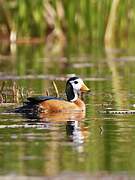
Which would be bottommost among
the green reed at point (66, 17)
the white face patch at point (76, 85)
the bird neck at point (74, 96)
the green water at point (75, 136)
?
the green water at point (75, 136)

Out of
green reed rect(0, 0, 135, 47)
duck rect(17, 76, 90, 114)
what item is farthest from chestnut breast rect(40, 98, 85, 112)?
green reed rect(0, 0, 135, 47)

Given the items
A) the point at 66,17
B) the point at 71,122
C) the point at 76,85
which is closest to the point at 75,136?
the point at 71,122

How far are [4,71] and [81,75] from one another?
1.98 metres

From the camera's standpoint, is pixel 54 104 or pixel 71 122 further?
pixel 54 104

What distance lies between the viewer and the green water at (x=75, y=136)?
321 inches

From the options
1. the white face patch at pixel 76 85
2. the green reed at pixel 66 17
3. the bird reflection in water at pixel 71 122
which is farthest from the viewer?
the green reed at pixel 66 17

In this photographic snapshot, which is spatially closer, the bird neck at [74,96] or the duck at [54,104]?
the duck at [54,104]

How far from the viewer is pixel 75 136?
10.1 metres

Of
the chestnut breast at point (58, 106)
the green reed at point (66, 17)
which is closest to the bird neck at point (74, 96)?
the chestnut breast at point (58, 106)

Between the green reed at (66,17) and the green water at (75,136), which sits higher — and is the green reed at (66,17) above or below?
above

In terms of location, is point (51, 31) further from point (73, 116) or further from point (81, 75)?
point (73, 116)

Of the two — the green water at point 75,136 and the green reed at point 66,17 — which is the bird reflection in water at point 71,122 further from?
the green reed at point 66,17

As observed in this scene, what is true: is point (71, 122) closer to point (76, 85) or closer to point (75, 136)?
point (75, 136)

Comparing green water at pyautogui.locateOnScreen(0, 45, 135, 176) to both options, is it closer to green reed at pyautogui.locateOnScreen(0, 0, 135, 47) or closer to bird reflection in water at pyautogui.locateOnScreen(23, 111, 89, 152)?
bird reflection in water at pyautogui.locateOnScreen(23, 111, 89, 152)
